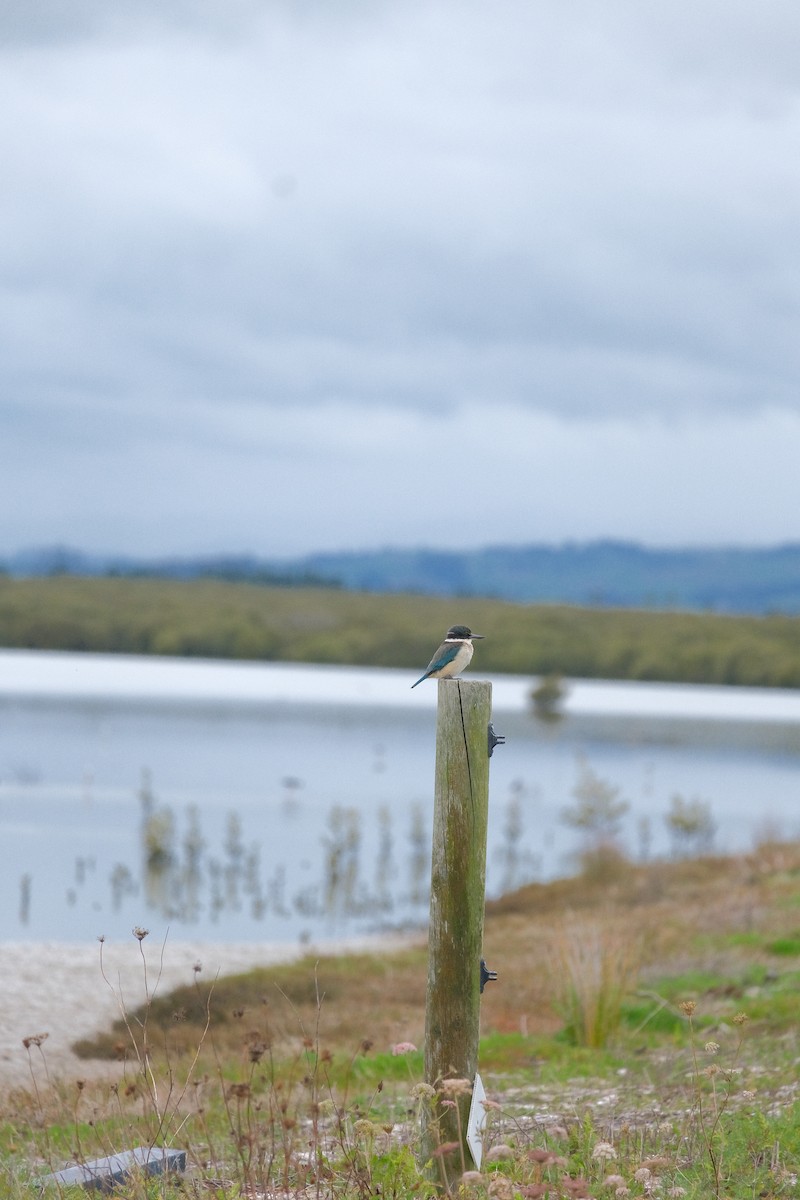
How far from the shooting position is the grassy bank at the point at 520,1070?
596 cm

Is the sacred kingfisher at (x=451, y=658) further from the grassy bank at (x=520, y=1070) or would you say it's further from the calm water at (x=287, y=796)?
the calm water at (x=287, y=796)

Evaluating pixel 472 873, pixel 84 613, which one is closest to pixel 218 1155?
pixel 472 873

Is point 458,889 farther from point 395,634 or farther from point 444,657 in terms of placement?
point 395,634

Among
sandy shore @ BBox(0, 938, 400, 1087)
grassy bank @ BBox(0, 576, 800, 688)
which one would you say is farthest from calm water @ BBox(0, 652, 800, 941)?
grassy bank @ BBox(0, 576, 800, 688)

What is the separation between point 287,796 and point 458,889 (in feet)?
94.4

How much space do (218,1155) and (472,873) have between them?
82.5 inches

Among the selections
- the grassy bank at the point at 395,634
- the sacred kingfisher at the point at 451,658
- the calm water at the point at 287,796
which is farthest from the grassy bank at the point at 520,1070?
the grassy bank at the point at 395,634

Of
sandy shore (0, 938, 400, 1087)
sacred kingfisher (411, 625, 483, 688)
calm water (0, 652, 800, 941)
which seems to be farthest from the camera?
calm water (0, 652, 800, 941)

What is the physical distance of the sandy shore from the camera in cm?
1161

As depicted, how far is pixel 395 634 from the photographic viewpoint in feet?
311

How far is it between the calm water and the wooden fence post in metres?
13.8

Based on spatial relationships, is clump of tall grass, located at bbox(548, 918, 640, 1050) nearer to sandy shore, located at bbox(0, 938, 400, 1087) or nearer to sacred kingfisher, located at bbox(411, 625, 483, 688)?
sandy shore, located at bbox(0, 938, 400, 1087)

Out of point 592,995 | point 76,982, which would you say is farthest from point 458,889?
point 76,982

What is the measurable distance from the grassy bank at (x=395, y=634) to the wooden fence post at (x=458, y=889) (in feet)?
264
